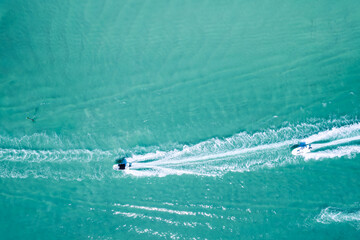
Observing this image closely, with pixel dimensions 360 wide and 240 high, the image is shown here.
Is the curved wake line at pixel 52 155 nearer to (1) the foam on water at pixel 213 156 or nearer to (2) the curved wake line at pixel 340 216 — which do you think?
(1) the foam on water at pixel 213 156

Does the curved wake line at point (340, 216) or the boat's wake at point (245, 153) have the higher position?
the boat's wake at point (245, 153)

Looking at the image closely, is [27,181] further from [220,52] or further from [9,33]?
[220,52]

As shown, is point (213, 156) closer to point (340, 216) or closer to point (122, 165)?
point (122, 165)

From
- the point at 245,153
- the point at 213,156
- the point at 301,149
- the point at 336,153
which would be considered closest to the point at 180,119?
the point at 213,156

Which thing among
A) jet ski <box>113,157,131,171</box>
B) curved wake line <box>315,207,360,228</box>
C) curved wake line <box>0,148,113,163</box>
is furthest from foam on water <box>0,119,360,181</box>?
curved wake line <box>315,207,360,228</box>

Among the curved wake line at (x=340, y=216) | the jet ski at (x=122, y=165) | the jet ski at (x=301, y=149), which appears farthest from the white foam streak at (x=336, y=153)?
the jet ski at (x=122, y=165)
